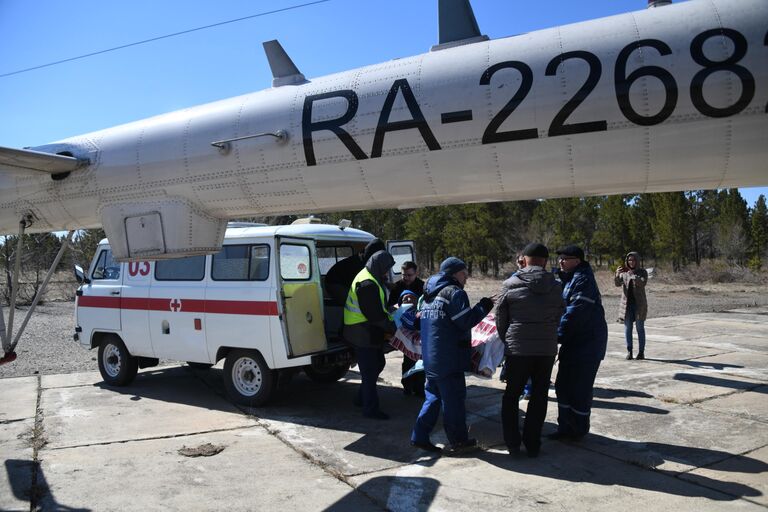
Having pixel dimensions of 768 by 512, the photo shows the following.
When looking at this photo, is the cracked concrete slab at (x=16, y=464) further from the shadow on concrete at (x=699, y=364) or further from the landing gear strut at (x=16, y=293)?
the shadow on concrete at (x=699, y=364)

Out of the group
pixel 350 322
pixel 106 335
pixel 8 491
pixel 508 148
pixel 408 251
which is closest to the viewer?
pixel 508 148

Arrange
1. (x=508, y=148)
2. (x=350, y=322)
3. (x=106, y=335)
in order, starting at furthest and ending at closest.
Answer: (x=106, y=335), (x=350, y=322), (x=508, y=148)

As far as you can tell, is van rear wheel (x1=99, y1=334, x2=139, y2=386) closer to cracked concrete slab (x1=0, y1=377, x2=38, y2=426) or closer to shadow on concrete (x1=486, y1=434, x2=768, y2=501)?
cracked concrete slab (x1=0, y1=377, x2=38, y2=426)

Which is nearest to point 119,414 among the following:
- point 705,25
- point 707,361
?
point 705,25

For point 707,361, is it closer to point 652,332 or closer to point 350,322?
point 652,332

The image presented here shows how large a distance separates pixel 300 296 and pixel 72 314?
13765mm

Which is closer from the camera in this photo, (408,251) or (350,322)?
(350,322)

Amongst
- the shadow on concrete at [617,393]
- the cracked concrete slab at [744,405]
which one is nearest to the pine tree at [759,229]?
the cracked concrete slab at [744,405]

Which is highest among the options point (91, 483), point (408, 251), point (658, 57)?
point (658, 57)

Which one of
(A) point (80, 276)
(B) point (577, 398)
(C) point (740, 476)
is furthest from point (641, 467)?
(A) point (80, 276)

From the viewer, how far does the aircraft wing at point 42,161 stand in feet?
17.8

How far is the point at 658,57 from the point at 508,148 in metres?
1.09

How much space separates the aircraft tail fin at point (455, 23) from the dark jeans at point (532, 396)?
268cm

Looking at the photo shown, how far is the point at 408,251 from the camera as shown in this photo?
32.0 ft
